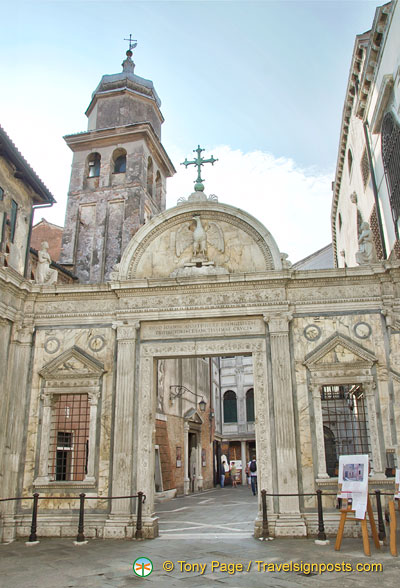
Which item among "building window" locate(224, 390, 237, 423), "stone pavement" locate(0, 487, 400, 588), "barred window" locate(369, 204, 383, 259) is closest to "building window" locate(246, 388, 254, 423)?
"building window" locate(224, 390, 237, 423)

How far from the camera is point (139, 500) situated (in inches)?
422

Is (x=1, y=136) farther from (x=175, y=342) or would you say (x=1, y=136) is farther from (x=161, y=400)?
(x=161, y=400)

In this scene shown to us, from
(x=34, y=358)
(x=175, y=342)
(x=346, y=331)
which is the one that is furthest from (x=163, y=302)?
(x=346, y=331)

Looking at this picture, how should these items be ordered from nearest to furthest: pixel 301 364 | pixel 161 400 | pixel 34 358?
pixel 301 364
pixel 34 358
pixel 161 400

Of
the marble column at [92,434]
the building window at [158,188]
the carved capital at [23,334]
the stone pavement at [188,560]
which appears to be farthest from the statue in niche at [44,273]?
the building window at [158,188]

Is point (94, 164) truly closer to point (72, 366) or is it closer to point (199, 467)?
point (72, 366)

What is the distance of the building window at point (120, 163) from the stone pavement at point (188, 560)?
767 inches

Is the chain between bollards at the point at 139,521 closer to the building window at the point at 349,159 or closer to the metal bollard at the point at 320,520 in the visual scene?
the metal bollard at the point at 320,520

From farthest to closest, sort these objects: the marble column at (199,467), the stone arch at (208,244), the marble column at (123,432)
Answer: the marble column at (199,467)
the stone arch at (208,244)
the marble column at (123,432)

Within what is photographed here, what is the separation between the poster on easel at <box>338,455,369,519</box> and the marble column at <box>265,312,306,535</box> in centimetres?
169

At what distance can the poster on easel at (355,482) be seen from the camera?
8.60 m

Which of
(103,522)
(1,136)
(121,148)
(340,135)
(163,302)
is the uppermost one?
(121,148)

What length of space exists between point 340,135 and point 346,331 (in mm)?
11298

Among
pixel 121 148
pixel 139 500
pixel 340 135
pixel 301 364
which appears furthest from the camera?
pixel 121 148
